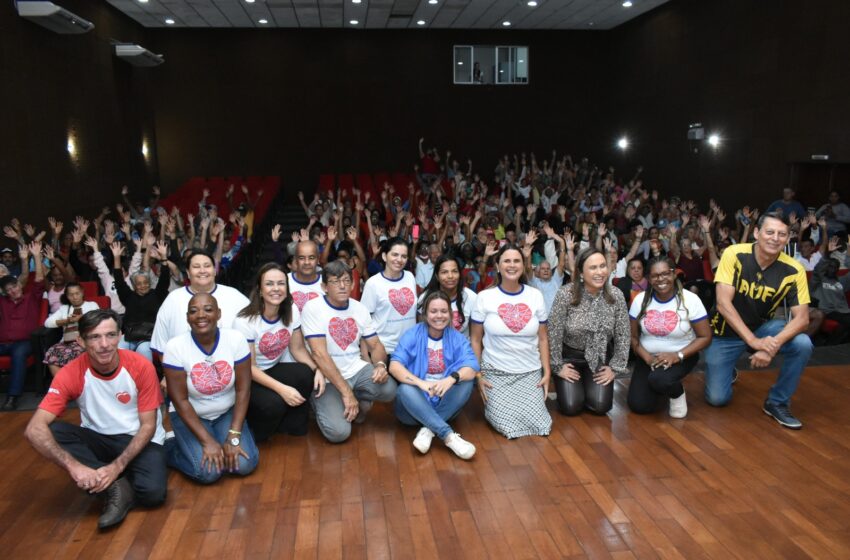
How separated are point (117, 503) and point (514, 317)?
222cm

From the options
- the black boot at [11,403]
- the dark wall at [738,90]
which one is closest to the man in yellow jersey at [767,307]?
the black boot at [11,403]

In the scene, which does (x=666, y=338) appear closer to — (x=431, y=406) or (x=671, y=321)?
(x=671, y=321)

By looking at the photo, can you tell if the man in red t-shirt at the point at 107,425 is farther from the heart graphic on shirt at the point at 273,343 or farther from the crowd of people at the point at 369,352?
the heart graphic on shirt at the point at 273,343

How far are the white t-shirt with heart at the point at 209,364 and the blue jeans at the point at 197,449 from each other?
3.4 inches

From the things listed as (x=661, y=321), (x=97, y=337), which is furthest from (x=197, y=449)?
(x=661, y=321)

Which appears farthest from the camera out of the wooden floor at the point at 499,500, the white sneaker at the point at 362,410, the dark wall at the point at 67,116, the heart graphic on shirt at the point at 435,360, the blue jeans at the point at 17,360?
the dark wall at the point at 67,116

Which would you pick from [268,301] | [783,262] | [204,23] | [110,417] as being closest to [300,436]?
[268,301]

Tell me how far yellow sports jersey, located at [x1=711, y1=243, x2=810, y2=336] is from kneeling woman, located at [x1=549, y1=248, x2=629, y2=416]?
0.66 m

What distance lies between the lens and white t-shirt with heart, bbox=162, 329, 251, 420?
121 inches

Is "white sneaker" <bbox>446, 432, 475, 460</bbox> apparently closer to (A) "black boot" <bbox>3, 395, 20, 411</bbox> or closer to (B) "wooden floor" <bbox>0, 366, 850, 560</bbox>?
(B) "wooden floor" <bbox>0, 366, 850, 560</bbox>

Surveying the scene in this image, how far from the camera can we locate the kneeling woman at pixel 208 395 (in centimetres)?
306

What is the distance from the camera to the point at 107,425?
9.73ft

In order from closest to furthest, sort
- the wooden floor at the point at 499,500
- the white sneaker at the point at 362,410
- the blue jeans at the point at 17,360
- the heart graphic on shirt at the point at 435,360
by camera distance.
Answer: the wooden floor at the point at 499,500
the heart graphic on shirt at the point at 435,360
the white sneaker at the point at 362,410
the blue jeans at the point at 17,360

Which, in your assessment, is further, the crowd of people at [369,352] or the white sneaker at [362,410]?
the white sneaker at [362,410]
